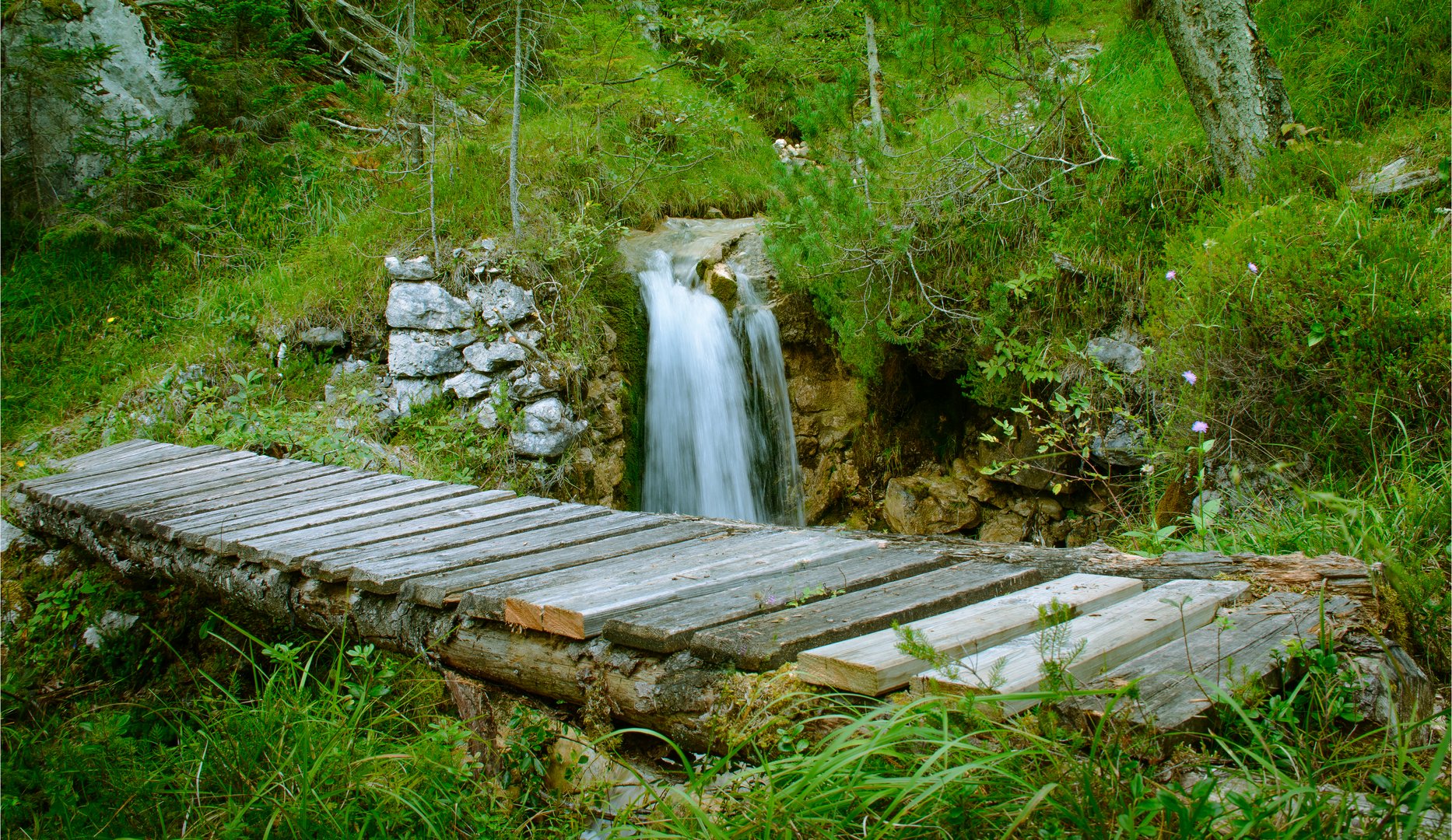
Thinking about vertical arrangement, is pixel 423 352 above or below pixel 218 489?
above

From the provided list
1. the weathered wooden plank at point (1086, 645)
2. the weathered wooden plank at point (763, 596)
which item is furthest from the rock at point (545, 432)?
the weathered wooden plank at point (1086, 645)

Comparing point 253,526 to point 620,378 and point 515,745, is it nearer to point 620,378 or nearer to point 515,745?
point 515,745

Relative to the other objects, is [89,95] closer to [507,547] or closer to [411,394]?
[411,394]

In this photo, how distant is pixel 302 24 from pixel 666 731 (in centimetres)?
1058

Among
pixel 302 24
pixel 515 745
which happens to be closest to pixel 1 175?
pixel 302 24

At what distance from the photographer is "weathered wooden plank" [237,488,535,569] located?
264 centimetres

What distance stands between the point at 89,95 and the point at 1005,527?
28.1 feet

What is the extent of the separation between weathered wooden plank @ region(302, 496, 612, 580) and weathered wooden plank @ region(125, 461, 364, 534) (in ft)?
2.88

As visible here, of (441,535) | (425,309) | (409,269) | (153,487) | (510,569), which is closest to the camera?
(510,569)

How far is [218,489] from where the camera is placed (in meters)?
3.81

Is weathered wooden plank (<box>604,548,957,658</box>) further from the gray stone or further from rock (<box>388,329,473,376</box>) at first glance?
rock (<box>388,329,473,376</box>)

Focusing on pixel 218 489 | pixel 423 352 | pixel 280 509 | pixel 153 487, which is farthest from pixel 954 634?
pixel 423 352

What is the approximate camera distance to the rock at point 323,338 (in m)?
6.36

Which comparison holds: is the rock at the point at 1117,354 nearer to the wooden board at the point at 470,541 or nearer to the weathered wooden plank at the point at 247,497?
the wooden board at the point at 470,541
